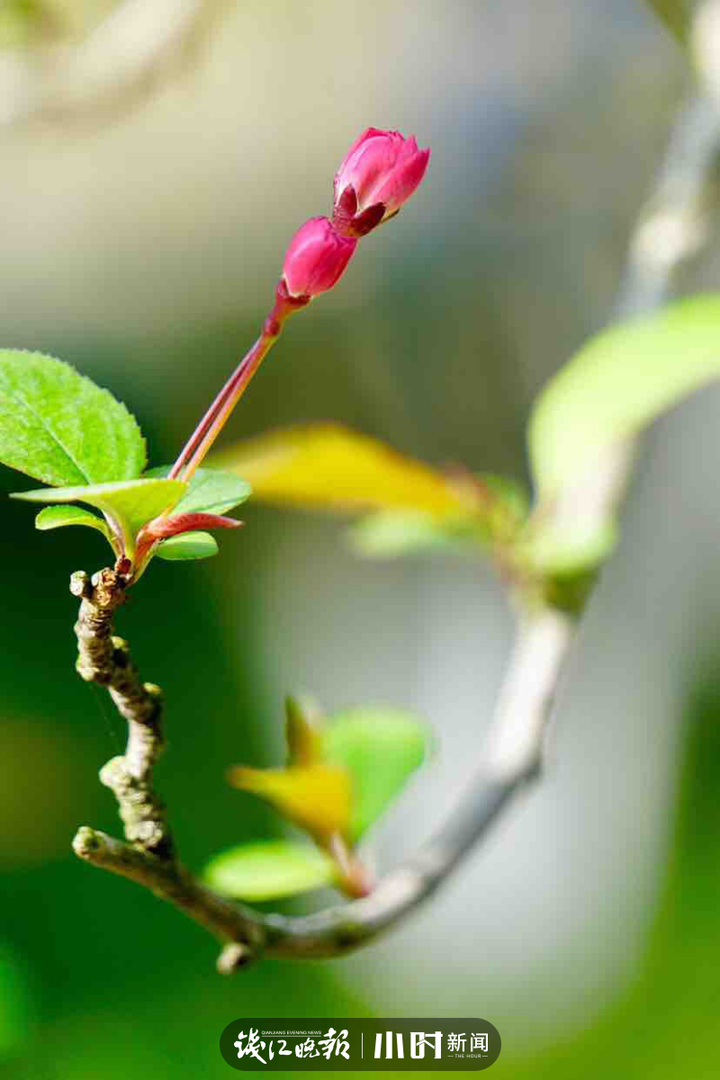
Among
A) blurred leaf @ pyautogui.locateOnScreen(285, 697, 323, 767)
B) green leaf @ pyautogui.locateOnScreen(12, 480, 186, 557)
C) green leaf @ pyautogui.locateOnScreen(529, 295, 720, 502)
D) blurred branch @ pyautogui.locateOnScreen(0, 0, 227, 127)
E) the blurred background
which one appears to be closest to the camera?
green leaf @ pyautogui.locateOnScreen(12, 480, 186, 557)

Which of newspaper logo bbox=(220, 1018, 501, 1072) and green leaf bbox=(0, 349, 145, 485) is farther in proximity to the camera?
newspaper logo bbox=(220, 1018, 501, 1072)

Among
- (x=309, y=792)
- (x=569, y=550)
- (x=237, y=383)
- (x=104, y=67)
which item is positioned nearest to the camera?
(x=237, y=383)

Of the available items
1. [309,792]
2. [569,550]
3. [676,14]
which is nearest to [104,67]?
[676,14]

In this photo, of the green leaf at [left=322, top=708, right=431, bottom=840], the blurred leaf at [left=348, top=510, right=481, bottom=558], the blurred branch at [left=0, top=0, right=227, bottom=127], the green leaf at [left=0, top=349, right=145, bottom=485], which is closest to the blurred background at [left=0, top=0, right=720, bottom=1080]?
the blurred branch at [left=0, top=0, right=227, bottom=127]

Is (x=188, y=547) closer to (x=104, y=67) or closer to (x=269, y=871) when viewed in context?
(x=269, y=871)

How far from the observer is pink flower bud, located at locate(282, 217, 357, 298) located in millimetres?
226

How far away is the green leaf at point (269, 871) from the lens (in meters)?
0.46

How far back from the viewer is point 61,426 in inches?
10.1

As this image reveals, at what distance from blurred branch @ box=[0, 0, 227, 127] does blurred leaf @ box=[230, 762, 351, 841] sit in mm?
616

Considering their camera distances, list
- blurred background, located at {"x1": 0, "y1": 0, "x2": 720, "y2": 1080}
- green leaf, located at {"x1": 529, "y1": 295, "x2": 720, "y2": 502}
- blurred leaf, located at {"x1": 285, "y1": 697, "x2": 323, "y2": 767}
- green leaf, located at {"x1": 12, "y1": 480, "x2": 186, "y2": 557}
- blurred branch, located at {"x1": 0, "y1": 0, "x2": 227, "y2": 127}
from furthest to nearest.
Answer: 1. blurred background, located at {"x1": 0, "y1": 0, "x2": 720, "y2": 1080}
2. blurred branch, located at {"x1": 0, "y1": 0, "x2": 227, "y2": 127}
3. green leaf, located at {"x1": 529, "y1": 295, "x2": 720, "y2": 502}
4. blurred leaf, located at {"x1": 285, "y1": 697, "x2": 323, "y2": 767}
5. green leaf, located at {"x1": 12, "y1": 480, "x2": 186, "y2": 557}

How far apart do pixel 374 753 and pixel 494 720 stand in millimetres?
107

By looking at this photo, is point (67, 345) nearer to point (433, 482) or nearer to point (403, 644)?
point (403, 644)

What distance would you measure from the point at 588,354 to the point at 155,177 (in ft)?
6.59

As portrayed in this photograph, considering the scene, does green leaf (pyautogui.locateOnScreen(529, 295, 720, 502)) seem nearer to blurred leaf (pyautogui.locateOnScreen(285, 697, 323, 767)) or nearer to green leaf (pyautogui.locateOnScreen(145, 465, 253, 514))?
blurred leaf (pyautogui.locateOnScreen(285, 697, 323, 767))
